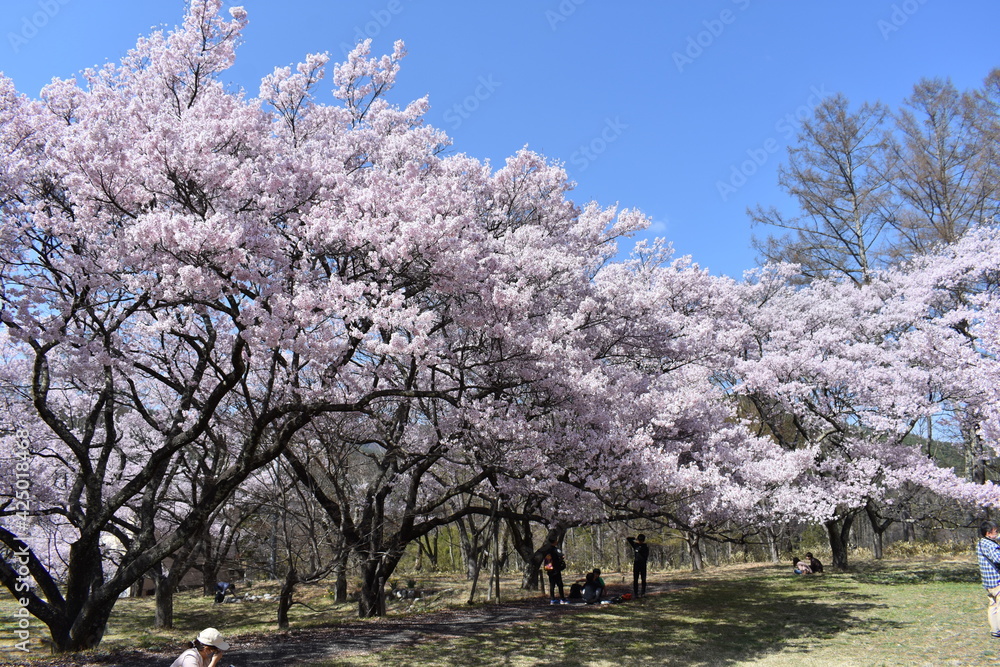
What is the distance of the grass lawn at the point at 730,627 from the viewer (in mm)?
8336

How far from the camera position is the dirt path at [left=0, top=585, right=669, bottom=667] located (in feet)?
25.2

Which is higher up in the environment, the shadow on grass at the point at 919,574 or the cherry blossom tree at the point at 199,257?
the cherry blossom tree at the point at 199,257

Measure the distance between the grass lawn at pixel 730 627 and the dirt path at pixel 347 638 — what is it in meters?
0.29

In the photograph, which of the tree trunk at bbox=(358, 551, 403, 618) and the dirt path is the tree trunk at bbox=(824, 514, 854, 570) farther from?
the tree trunk at bbox=(358, 551, 403, 618)

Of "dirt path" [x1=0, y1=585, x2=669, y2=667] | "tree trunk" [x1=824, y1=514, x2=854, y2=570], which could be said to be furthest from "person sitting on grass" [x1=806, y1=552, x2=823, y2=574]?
"dirt path" [x1=0, y1=585, x2=669, y2=667]

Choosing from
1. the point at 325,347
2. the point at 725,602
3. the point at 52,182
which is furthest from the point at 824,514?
the point at 52,182

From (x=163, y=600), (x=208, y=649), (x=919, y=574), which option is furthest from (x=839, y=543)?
(x=208, y=649)

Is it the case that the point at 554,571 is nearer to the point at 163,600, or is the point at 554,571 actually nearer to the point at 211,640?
the point at 163,600

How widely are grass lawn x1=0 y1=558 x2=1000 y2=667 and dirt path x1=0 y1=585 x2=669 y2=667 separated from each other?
0.29m

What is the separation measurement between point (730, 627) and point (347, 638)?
6.33 m

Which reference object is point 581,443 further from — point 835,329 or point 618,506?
point 835,329

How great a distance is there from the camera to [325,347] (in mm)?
7527

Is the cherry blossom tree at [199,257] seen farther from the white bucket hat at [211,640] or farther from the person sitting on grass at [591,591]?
the person sitting on grass at [591,591]

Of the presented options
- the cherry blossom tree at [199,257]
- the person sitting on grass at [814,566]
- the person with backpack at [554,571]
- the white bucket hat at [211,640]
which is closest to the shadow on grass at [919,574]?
the person sitting on grass at [814,566]
